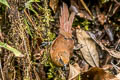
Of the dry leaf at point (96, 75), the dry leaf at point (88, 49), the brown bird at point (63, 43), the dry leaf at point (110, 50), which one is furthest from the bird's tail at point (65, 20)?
the dry leaf at point (96, 75)

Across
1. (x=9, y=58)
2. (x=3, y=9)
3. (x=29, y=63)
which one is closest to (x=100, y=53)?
(x=29, y=63)

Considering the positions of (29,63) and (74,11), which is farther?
(74,11)

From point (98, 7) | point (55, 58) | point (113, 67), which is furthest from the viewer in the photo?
point (98, 7)

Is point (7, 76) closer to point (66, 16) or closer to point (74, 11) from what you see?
point (66, 16)

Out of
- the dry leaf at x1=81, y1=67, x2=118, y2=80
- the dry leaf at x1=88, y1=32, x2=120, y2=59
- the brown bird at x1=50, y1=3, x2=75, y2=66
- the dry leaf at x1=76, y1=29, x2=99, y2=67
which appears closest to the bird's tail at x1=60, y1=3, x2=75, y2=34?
the brown bird at x1=50, y1=3, x2=75, y2=66

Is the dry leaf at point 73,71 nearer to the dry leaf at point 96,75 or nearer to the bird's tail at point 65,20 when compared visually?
the dry leaf at point 96,75

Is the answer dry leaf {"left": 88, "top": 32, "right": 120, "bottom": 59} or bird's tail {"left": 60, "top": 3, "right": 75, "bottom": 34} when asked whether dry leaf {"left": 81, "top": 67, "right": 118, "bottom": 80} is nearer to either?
dry leaf {"left": 88, "top": 32, "right": 120, "bottom": 59}
